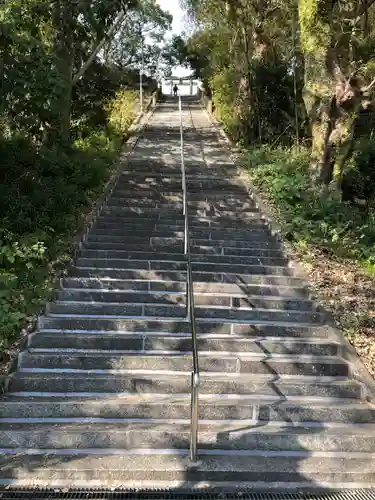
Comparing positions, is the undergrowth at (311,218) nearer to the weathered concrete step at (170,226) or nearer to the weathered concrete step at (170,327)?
the weathered concrete step at (170,226)

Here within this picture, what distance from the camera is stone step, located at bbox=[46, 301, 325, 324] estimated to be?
217 inches

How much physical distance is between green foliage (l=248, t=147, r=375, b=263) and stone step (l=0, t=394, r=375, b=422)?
11.0 feet

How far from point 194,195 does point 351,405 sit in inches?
240

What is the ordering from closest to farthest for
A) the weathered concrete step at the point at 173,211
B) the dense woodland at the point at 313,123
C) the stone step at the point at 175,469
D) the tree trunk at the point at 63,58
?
the stone step at the point at 175,469
the dense woodland at the point at 313,123
the tree trunk at the point at 63,58
the weathered concrete step at the point at 173,211

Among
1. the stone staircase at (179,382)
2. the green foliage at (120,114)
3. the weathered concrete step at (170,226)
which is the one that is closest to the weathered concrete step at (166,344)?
the stone staircase at (179,382)

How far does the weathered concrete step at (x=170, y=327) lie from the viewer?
5.20m

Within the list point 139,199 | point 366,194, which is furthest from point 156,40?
point 139,199

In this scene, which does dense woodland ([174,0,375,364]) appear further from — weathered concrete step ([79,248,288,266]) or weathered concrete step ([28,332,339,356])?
weathered concrete step ([28,332,339,356])

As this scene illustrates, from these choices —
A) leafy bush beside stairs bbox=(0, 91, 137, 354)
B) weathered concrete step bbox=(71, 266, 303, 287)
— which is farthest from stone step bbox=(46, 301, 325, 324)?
weathered concrete step bbox=(71, 266, 303, 287)

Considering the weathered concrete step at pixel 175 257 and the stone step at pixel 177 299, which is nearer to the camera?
the stone step at pixel 177 299

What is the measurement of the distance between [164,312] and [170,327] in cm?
34

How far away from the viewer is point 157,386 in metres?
4.41

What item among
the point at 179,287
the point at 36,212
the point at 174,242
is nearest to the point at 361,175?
the point at 174,242

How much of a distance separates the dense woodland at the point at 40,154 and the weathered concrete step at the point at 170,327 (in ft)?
1.29
